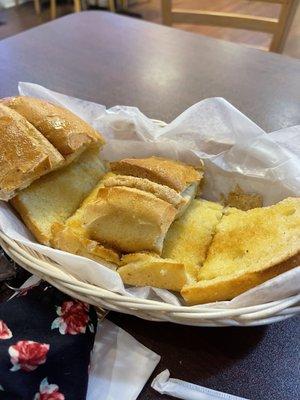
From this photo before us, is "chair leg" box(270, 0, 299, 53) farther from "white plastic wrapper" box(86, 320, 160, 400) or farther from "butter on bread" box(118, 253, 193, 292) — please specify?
"white plastic wrapper" box(86, 320, 160, 400)

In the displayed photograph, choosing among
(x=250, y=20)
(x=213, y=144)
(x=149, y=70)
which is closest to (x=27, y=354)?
(x=213, y=144)

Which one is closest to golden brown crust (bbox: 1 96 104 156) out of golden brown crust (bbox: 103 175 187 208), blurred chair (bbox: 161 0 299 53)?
golden brown crust (bbox: 103 175 187 208)

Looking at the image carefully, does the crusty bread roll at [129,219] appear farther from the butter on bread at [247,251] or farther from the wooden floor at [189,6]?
the wooden floor at [189,6]

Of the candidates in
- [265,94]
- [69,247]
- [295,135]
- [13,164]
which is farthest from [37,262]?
[265,94]

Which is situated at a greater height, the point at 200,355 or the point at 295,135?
the point at 295,135

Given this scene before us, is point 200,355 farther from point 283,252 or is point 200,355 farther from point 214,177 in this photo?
point 214,177

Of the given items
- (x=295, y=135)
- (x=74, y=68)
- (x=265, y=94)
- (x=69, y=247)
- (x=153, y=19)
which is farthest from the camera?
(x=153, y=19)

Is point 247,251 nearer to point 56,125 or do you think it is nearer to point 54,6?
point 56,125
